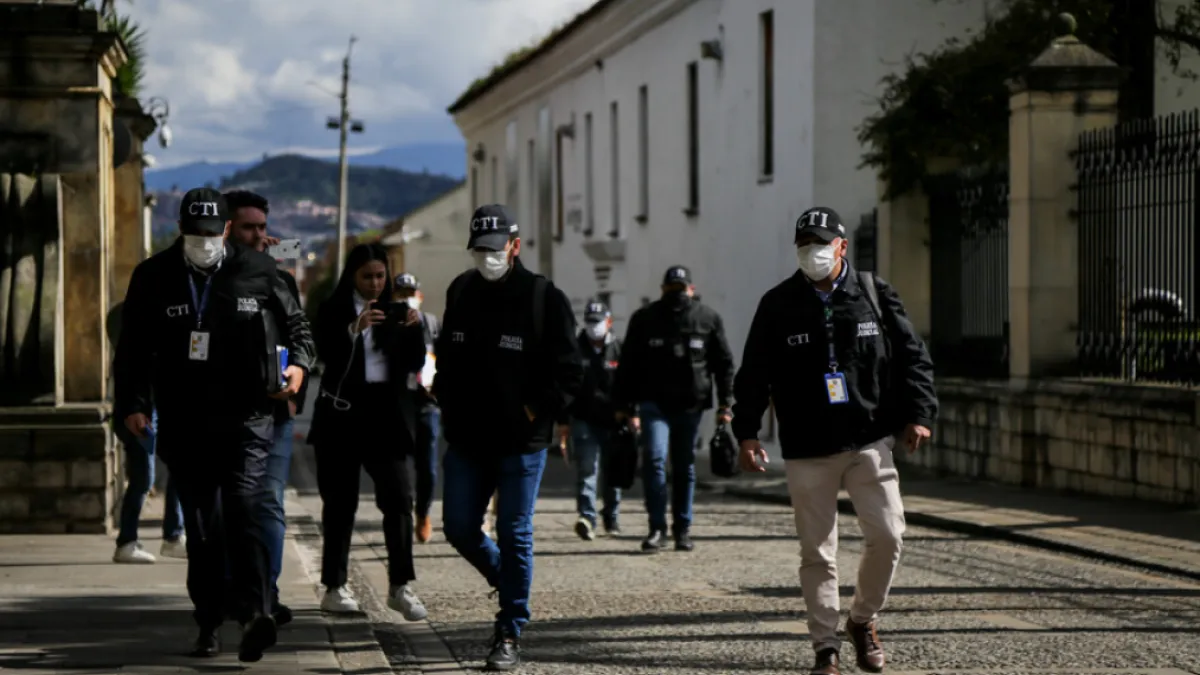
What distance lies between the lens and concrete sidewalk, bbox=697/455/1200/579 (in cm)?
1324

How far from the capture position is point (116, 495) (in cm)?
1513

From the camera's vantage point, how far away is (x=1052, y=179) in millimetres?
18516

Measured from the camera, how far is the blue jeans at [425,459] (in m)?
14.4

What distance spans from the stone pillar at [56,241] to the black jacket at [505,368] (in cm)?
566

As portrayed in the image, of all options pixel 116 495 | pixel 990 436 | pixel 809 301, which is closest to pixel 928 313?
pixel 990 436

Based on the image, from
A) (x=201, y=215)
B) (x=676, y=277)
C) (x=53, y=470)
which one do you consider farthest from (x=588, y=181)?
(x=201, y=215)

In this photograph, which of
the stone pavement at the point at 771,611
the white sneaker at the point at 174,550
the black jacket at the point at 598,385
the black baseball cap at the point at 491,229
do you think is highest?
the black baseball cap at the point at 491,229

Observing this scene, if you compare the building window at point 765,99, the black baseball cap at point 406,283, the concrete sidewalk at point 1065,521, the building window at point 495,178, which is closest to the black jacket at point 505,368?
the concrete sidewalk at point 1065,521

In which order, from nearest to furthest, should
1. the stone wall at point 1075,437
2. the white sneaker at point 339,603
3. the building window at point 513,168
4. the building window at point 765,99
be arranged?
1. the white sneaker at point 339,603
2. the stone wall at point 1075,437
3. the building window at point 765,99
4. the building window at point 513,168

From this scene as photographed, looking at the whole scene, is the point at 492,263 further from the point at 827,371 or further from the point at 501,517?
the point at 827,371

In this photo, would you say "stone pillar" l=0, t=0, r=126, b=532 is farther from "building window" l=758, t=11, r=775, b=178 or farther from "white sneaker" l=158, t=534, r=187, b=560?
"building window" l=758, t=11, r=775, b=178

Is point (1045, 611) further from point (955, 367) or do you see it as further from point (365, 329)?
point (955, 367)

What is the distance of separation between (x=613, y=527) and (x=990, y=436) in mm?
4940

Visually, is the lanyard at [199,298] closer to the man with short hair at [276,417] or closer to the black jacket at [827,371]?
the man with short hair at [276,417]
